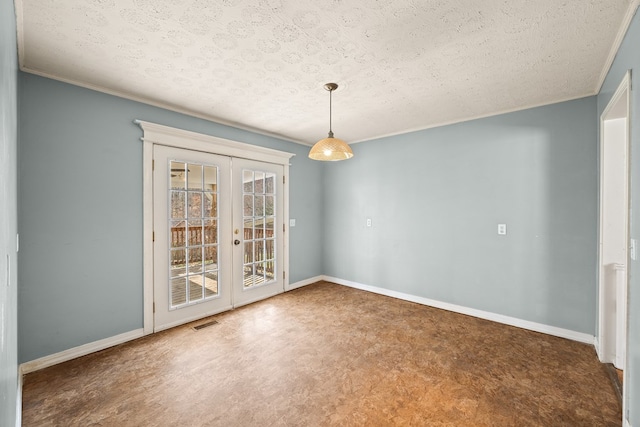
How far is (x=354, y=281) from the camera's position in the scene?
193 inches

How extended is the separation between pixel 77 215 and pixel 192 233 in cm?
112

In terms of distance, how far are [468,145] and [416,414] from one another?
317cm

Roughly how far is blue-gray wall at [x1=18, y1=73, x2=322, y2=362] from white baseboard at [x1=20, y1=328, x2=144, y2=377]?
5 cm

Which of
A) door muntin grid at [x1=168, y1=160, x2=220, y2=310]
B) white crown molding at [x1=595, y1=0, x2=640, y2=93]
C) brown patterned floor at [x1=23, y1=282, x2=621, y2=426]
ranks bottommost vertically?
brown patterned floor at [x1=23, y1=282, x2=621, y2=426]

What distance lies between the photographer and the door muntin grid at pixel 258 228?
4094mm

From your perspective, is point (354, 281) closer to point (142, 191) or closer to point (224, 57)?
point (142, 191)

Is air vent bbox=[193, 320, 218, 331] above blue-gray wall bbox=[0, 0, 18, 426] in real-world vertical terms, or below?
below

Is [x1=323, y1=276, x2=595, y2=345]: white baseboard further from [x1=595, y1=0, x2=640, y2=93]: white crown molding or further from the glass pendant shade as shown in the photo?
the glass pendant shade

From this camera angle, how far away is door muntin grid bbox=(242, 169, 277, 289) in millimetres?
4094

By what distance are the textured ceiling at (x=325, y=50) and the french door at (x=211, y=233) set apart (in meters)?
0.87

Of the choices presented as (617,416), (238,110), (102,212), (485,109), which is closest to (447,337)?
(617,416)

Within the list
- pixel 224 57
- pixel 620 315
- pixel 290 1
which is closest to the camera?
pixel 290 1

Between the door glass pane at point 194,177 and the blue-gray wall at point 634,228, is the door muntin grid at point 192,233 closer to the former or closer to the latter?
the door glass pane at point 194,177

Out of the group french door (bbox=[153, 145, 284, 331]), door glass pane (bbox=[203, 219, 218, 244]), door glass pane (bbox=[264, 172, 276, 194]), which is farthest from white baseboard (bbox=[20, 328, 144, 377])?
door glass pane (bbox=[264, 172, 276, 194])
